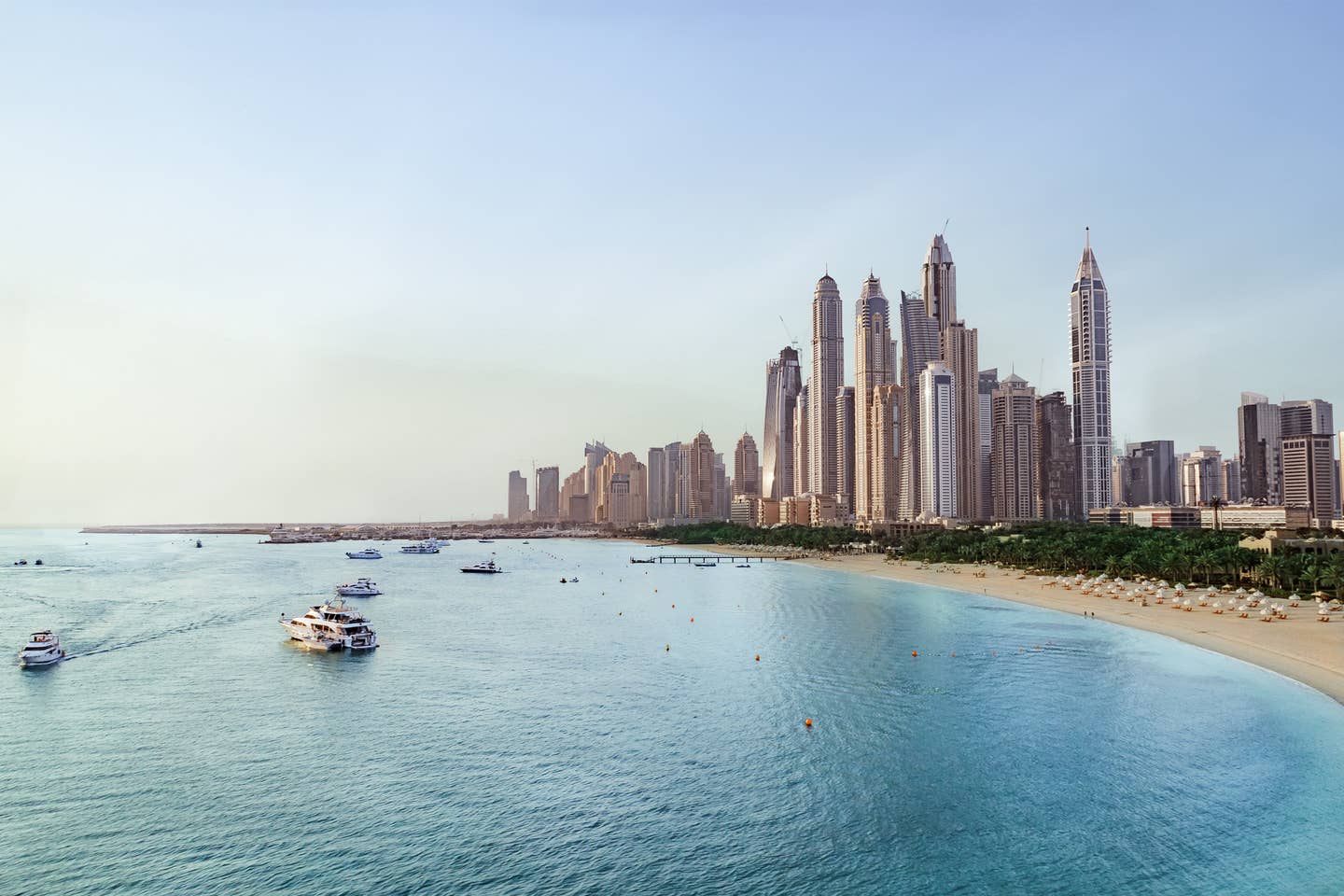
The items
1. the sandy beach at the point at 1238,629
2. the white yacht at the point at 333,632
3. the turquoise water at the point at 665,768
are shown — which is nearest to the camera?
the turquoise water at the point at 665,768

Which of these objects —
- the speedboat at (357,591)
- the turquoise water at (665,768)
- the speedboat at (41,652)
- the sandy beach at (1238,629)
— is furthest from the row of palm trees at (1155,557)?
the speedboat at (41,652)

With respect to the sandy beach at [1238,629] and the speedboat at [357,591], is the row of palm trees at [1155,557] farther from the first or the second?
the speedboat at [357,591]

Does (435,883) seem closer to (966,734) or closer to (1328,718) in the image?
(966,734)

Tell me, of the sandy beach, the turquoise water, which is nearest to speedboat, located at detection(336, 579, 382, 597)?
the turquoise water

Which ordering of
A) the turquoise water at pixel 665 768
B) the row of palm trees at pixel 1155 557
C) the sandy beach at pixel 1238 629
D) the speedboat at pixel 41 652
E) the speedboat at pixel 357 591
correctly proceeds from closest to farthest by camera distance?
the turquoise water at pixel 665 768 < the sandy beach at pixel 1238 629 < the speedboat at pixel 41 652 < the row of palm trees at pixel 1155 557 < the speedboat at pixel 357 591

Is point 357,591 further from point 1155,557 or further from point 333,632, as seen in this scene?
point 1155,557

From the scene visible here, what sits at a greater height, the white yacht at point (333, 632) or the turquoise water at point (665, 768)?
the white yacht at point (333, 632)

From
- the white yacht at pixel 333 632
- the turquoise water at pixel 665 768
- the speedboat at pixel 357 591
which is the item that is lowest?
the speedboat at pixel 357 591

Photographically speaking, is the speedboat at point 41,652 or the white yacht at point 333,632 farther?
the white yacht at point 333,632
